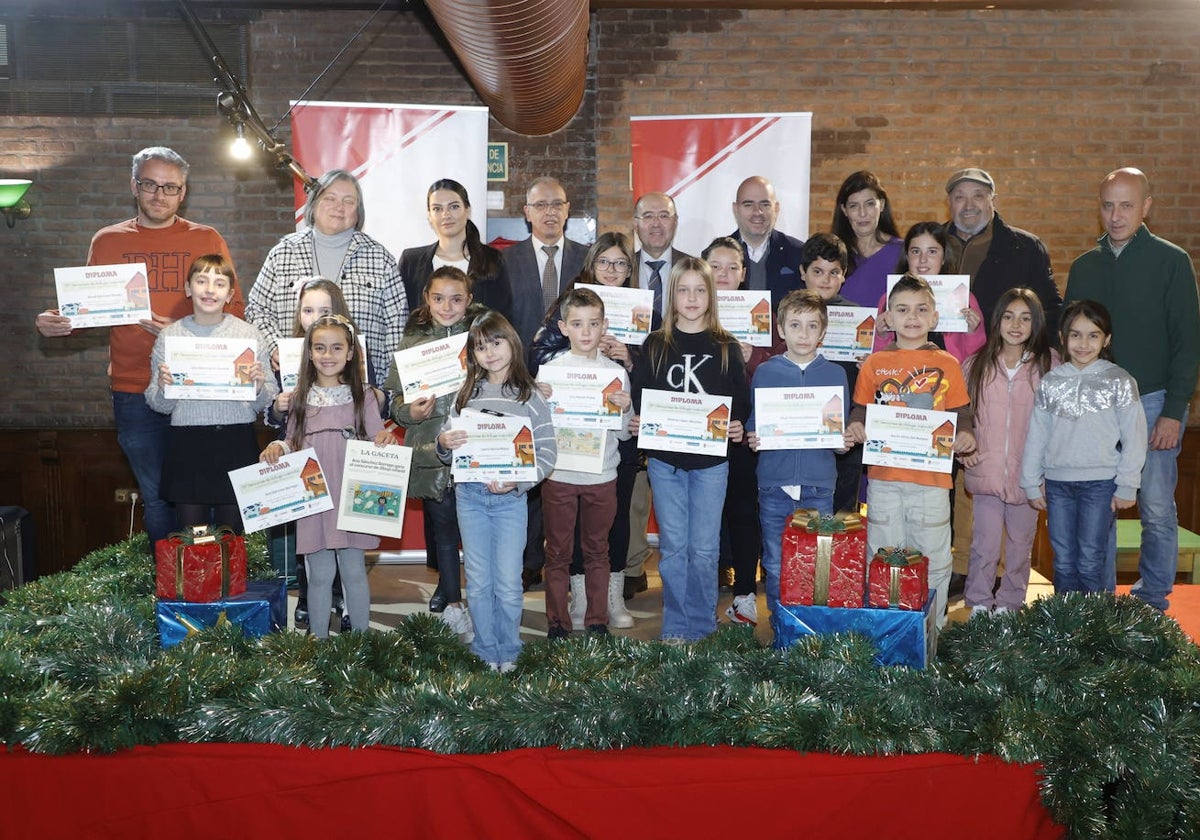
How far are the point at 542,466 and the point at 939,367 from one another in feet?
4.75

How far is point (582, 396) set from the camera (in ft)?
12.4

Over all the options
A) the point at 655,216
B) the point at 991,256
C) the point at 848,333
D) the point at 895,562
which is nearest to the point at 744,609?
the point at 895,562

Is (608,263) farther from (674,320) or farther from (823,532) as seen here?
(823,532)

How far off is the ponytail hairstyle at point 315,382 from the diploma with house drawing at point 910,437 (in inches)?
69.1

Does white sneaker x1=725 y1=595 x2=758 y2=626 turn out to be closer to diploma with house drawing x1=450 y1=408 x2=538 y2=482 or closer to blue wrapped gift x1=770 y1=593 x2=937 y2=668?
blue wrapped gift x1=770 y1=593 x2=937 y2=668

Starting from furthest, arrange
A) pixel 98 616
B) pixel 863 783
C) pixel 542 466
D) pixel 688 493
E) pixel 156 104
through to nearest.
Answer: pixel 156 104 → pixel 688 493 → pixel 542 466 → pixel 98 616 → pixel 863 783

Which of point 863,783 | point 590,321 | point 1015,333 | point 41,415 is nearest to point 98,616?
point 590,321

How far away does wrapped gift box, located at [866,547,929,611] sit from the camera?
331cm

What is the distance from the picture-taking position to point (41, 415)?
21.6ft

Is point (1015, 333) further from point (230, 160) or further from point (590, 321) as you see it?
point (230, 160)

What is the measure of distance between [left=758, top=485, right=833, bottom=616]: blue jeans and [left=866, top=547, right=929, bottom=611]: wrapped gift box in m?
0.59

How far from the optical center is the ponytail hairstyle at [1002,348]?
397 cm

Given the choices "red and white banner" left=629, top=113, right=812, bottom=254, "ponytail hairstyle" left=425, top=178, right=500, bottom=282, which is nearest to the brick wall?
"red and white banner" left=629, top=113, right=812, bottom=254

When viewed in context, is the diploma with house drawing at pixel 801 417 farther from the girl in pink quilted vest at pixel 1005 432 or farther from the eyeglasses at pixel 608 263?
the eyeglasses at pixel 608 263
